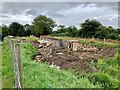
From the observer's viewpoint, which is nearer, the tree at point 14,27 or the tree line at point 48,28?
the tree line at point 48,28

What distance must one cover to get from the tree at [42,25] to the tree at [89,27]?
1762 cm

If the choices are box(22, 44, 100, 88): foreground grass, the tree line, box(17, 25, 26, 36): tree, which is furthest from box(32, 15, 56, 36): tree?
box(22, 44, 100, 88): foreground grass

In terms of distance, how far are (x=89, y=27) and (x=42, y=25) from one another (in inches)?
784

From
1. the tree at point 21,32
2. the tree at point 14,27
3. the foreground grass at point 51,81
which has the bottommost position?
the foreground grass at point 51,81

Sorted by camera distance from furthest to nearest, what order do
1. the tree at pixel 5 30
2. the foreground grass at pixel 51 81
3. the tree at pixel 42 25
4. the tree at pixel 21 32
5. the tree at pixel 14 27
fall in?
the tree at pixel 14 27 → the tree at pixel 21 32 → the tree at pixel 5 30 → the tree at pixel 42 25 → the foreground grass at pixel 51 81

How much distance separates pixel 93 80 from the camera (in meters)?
8.05

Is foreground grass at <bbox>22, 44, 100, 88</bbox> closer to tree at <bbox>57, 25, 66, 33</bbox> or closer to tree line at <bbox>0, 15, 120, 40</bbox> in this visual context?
tree line at <bbox>0, 15, 120, 40</bbox>

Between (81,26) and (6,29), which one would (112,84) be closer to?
(81,26)

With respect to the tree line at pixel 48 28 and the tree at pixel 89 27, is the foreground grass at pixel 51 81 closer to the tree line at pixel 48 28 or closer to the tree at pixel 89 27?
the tree line at pixel 48 28

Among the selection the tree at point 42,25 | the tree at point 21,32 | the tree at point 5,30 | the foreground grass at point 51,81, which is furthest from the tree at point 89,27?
the foreground grass at point 51,81

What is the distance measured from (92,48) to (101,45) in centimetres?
90

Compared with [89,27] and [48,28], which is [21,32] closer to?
[48,28]

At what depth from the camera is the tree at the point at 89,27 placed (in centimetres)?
4266

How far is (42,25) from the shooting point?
2429 inches
